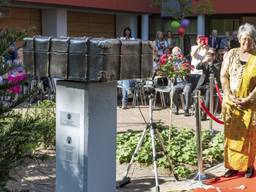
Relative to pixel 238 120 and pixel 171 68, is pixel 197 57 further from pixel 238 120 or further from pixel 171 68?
pixel 238 120

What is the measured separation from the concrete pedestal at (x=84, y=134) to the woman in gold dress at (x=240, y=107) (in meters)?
2.16

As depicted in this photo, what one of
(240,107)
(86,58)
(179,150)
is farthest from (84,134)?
(179,150)

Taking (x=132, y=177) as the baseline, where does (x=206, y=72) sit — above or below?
above

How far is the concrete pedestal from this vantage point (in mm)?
Answer: 4523

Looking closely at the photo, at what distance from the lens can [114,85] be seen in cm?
480

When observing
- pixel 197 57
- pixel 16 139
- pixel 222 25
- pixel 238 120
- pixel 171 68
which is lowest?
pixel 238 120

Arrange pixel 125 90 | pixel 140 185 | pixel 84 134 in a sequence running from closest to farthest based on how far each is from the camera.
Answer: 1. pixel 84 134
2. pixel 140 185
3. pixel 125 90

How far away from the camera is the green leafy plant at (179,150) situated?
7.03 meters

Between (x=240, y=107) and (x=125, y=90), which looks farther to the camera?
(x=125, y=90)

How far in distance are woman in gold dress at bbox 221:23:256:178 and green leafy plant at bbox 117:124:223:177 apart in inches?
25.6

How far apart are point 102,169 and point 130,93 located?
32.3ft

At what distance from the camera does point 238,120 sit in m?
6.47

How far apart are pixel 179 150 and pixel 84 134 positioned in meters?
3.06

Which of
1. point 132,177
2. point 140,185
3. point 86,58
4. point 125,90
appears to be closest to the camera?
point 86,58
